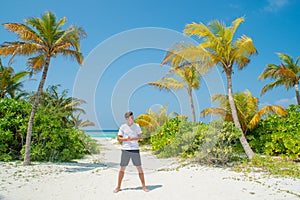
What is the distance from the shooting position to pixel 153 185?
6449 mm

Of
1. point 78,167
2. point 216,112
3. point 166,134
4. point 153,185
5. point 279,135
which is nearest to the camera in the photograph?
point 153,185

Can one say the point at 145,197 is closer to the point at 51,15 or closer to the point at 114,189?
the point at 114,189

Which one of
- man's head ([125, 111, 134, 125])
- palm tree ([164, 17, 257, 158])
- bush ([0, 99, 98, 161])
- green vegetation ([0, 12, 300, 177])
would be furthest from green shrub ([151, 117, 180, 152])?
man's head ([125, 111, 134, 125])

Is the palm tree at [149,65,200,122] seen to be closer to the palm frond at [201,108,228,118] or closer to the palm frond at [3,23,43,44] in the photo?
the palm frond at [201,108,228,118]

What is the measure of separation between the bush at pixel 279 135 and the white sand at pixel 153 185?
4.60 metres

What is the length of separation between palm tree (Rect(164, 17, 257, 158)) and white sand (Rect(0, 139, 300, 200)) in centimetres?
456

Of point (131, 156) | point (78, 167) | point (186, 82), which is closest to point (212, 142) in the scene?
point (131, 156)

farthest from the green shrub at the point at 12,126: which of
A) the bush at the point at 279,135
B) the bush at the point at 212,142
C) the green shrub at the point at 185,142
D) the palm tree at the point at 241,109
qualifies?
the bush at the point at 279,135

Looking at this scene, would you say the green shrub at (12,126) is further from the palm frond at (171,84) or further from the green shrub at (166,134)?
the palm frond at (171,84)

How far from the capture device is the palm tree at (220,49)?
444 inches

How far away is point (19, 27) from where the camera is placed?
9156mm

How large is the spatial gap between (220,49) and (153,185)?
738 cm

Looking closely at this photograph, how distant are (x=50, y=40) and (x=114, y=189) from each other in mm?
6605

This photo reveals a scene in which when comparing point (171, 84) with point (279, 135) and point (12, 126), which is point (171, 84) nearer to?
point (279, 135)
